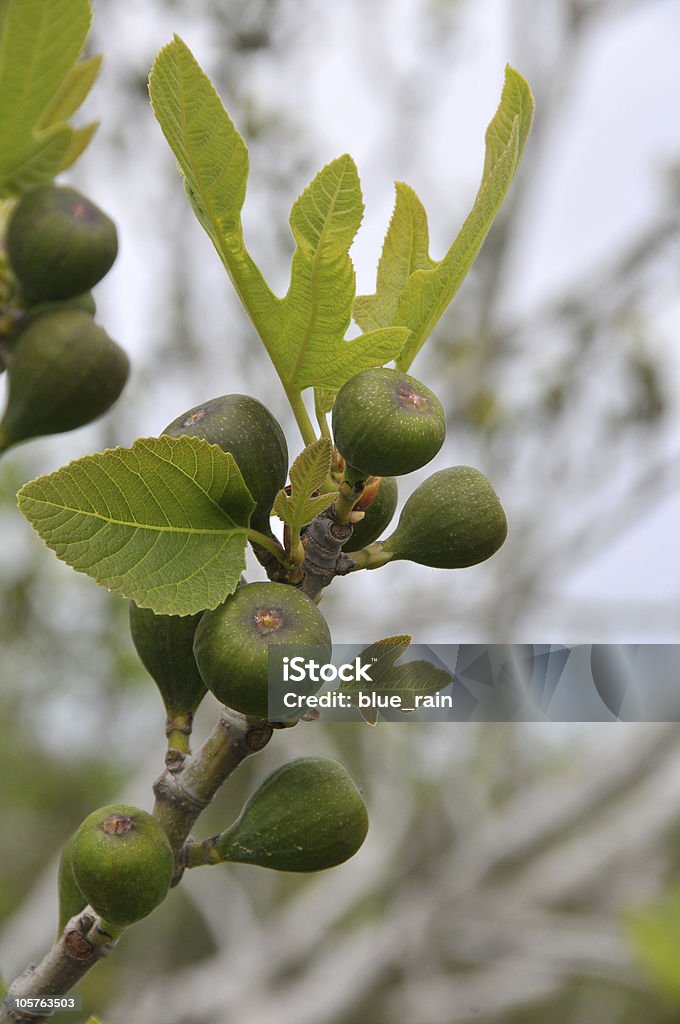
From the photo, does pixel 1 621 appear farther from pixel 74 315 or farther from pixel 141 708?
pixel 74 315

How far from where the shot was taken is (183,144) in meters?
0.87

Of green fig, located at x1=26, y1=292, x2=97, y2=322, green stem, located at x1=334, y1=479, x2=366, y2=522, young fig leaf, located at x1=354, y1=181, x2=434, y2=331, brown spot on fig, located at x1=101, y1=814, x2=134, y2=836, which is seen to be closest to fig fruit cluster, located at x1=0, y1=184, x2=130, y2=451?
green fig, located at x1=26, y1=292, x2=97, y2=322

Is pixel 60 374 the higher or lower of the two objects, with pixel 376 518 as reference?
higher

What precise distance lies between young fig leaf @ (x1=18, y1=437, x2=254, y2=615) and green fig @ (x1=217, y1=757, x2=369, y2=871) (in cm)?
20

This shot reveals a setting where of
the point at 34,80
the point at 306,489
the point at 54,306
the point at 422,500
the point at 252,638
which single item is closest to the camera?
the point at 252,638

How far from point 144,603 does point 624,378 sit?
5148 mm

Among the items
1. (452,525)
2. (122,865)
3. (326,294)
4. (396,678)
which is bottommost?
(122,865)

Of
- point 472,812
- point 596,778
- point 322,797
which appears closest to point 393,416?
point 322,797

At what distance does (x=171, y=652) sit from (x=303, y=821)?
192 mm

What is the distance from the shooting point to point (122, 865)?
0.84 m

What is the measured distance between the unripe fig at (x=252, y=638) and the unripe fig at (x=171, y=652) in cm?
11

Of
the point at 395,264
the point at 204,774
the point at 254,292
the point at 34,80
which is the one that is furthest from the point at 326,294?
the point at 34,80

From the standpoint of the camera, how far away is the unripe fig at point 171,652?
96 centimetres

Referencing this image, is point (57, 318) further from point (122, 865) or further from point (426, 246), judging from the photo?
point (122, 865)
